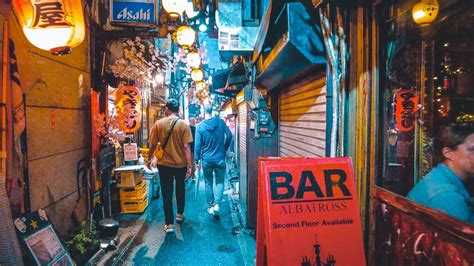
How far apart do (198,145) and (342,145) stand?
22.6 feet

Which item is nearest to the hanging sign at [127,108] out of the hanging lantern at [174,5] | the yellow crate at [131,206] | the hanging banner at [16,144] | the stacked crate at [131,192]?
the stacked crate at [131,192]

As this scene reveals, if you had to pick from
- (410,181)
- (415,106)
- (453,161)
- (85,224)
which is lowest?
(85,224)

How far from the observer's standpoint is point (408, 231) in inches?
121

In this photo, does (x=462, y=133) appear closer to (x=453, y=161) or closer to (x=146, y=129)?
(x=453, y=161)

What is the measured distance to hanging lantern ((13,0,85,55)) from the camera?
3.96m

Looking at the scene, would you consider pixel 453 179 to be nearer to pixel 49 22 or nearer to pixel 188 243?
pixel 49 22

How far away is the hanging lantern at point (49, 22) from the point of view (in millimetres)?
3959

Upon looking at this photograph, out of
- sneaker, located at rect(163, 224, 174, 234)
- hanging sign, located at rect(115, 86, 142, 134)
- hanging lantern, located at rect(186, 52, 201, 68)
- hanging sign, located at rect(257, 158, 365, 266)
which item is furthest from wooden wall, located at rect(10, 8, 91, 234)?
hanging lantern, located at rect(186, 52, 201, 68)

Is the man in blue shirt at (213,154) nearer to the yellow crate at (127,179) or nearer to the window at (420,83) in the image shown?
the yellow crate at (127,179)

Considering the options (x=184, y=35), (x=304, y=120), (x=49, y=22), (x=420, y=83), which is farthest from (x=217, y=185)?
(x=49, y=22)

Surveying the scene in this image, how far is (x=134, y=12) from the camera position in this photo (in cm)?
834

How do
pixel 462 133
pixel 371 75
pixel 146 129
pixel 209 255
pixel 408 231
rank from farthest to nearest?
pixel 146 129 < pixel 209 255 < pixel 371 75 < pixel 408 231 < pixel 462 133

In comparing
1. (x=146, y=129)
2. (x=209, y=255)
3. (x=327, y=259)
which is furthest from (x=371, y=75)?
(x=146, y=129)

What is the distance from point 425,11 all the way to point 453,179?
64.9 inches
